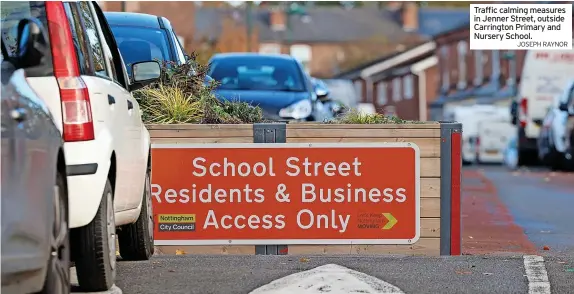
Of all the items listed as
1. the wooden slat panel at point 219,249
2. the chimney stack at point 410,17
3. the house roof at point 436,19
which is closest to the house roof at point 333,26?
the chimney stack at point 410,17

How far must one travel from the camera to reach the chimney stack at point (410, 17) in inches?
5217

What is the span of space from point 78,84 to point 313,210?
356cm

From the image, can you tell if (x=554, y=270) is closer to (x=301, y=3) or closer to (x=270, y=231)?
(x=270, y=231)

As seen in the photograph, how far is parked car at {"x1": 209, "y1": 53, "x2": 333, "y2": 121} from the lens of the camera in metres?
17.8

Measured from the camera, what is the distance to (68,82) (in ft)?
24.7

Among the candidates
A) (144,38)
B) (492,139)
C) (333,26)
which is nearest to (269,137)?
(144,38)

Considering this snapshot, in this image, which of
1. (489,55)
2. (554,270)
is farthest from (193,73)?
(489,55)

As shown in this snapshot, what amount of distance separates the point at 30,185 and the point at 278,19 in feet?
390

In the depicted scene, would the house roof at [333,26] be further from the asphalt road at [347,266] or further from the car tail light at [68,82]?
the car tail light at [68,82]

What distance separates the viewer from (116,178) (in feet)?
27.2

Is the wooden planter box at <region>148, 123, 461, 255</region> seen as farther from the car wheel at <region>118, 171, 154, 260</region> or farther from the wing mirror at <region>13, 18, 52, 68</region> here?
the wing mirror at <region>13, 18, 52, 68</region>

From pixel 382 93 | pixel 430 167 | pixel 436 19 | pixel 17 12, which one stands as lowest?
pixel 382 93

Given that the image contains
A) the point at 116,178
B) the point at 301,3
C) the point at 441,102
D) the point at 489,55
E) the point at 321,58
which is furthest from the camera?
the point at 321,58

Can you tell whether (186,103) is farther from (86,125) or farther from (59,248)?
(59,248)
